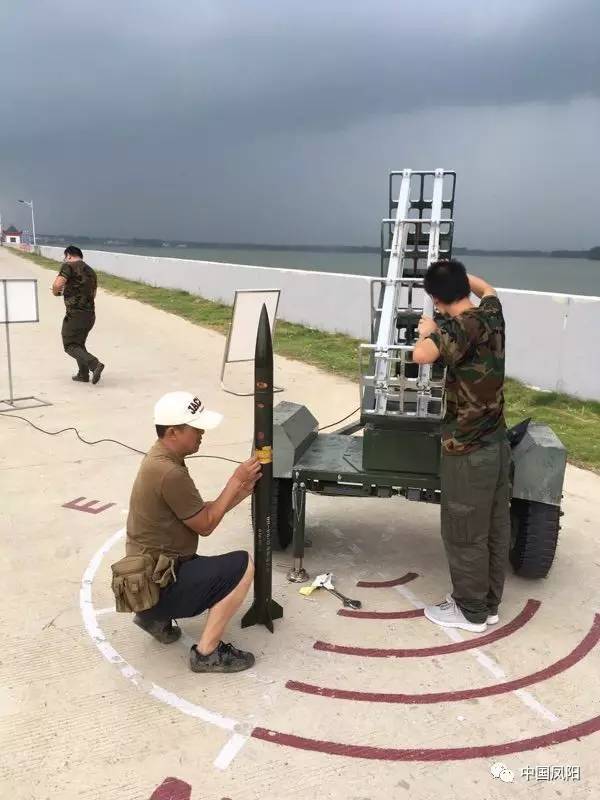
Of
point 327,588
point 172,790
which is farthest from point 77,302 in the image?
point 172,790

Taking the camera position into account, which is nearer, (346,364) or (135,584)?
(135,584)

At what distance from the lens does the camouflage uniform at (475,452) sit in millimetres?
3502

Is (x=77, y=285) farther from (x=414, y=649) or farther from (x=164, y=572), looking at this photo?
(x=414, y=649)

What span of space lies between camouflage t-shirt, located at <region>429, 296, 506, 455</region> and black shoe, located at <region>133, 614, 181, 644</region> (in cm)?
176

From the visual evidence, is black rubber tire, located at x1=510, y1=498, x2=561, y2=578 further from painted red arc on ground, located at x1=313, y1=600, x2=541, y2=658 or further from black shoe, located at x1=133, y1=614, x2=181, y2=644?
black shoe, located at x1=133, y1=614, x2=181, y2=644

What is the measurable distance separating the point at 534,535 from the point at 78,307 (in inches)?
293

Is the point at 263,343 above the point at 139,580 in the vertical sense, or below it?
above

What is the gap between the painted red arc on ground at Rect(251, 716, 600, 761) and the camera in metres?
2.98

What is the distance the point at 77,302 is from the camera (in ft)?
32.0

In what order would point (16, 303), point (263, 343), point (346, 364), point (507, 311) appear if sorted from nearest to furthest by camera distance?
1. point (263, 343)
2. point (16, 303)
3. point (507, 311)
4. point (346, 364)

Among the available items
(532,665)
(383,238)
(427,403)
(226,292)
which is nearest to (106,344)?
(226,292)

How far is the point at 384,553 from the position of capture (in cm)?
492

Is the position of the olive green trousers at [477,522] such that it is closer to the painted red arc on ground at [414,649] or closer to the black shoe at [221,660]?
the painted red arc on ground at [414,649]

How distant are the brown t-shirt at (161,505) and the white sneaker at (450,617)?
62.3 inches
